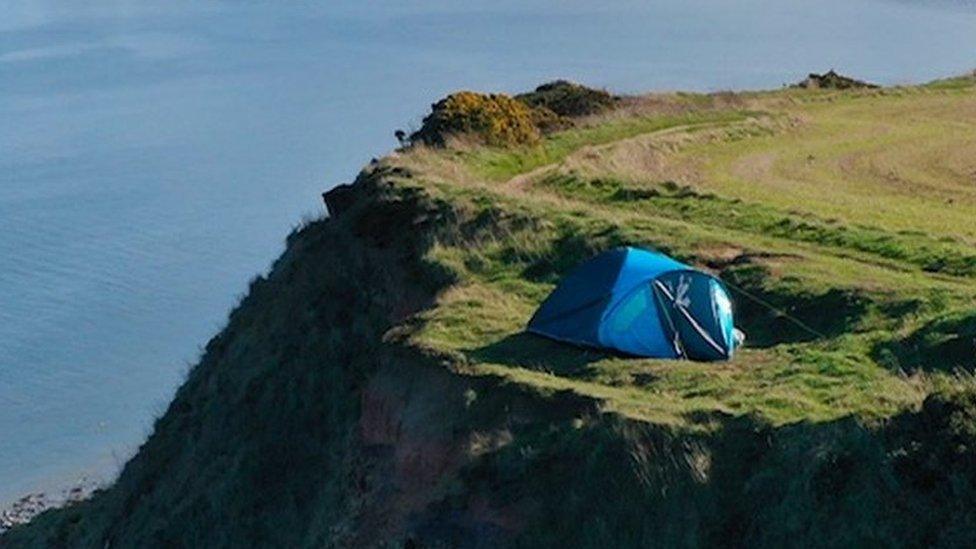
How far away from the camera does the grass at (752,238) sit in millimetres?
16078

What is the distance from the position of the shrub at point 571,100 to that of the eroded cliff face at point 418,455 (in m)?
Answer: 9.81

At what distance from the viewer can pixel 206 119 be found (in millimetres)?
78688

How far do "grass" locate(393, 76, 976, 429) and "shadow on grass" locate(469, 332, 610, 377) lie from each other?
4cm

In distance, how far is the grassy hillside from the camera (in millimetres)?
13656

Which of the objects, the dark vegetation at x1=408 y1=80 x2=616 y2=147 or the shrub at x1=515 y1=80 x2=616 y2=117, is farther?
the shrub at x1=515 y1=80 x2=616 y2=117

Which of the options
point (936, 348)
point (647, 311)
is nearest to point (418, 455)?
point (647, 311)

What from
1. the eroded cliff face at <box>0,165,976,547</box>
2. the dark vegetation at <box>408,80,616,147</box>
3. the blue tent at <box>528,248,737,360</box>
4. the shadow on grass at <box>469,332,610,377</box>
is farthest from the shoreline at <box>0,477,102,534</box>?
the blue tent at <box>528,248,737,360</box>

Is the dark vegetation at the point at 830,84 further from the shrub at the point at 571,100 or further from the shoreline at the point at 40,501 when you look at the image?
the shoreline at the point at 40,501

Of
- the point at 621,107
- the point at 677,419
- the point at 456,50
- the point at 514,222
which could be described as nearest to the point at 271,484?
the point at 514,222

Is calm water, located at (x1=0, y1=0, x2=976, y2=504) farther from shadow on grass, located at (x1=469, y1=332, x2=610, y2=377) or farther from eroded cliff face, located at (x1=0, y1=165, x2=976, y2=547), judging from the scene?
shadow on grass, located at (x1=469, y1=332, x2=610, y2=377)

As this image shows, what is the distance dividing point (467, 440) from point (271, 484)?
6.46 metres

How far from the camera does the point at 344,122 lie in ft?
237

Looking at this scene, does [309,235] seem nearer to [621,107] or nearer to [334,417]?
[334,417]

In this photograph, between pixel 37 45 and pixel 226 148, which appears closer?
pixel 226 148
